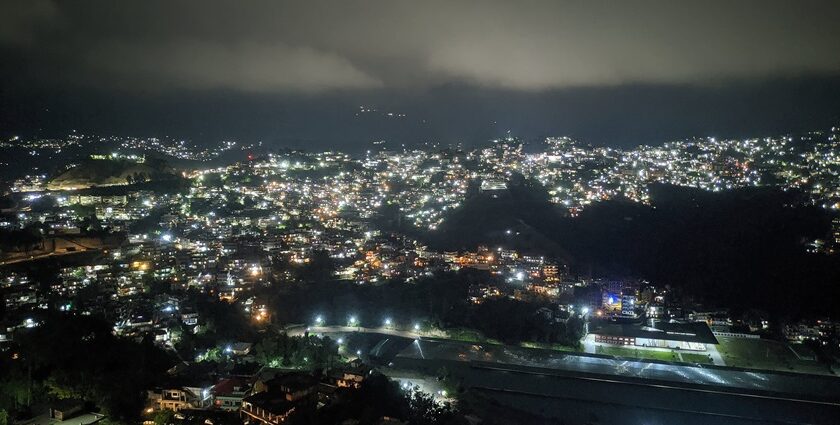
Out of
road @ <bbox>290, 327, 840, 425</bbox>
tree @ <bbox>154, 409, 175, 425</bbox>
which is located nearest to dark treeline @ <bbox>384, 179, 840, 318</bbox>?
road @ <bbox>290, 327, 840, 425</bbox>

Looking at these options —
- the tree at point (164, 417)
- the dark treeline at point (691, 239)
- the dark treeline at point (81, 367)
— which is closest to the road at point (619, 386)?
the tree at point (164, 417)

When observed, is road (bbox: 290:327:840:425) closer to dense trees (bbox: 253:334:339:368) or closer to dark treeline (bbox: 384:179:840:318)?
dense trees (bbox: 253:334:339:368)

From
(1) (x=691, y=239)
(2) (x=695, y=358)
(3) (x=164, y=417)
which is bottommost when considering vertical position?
(3) (x=164, y=417)

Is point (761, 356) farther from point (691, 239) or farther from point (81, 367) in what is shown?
point (81, 367)

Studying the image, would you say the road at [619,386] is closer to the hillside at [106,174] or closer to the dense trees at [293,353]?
the dense trees at [293,353]

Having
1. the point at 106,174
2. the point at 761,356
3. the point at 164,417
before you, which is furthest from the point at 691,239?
the point at 106,174

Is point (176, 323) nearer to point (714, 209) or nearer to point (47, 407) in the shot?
point (47, 407)

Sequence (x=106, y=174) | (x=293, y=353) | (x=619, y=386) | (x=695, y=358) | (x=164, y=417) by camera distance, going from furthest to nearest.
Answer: (x=106, y=174)
(x=695, y=358)
(x=293, y=353)
(x=619, y=386)
(x=164, y=417)

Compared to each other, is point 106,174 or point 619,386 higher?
point 106,174

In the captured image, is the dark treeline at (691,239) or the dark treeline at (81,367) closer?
the dark treeline at (81,367)

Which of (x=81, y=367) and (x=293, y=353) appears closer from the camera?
(x=81, y=367)

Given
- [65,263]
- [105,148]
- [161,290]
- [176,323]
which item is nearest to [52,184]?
[105,148]
